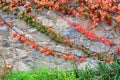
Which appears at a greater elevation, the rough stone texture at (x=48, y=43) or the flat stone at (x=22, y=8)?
the flat stone at (x=22, y=8)

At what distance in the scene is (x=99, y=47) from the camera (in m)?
6.23

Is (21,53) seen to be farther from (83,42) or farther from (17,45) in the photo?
(83,42)

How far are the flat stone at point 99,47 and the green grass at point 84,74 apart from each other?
21.0 inches

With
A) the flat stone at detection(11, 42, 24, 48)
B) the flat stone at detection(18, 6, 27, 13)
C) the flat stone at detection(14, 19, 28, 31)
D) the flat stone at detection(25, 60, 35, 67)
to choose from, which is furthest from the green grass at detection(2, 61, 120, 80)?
the flat stone at detection(18, 6, 27, 13)

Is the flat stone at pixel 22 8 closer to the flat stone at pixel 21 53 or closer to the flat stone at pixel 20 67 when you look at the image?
the flat stone at pixel 21 53

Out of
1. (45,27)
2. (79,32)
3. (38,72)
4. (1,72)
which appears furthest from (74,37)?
(1,72)

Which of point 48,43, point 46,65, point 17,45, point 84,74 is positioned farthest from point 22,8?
point 84,74

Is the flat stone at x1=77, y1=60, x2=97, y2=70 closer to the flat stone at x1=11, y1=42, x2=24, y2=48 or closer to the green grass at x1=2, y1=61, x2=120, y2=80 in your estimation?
the green grass at x1=2, y1=61, x2=120, y2=80

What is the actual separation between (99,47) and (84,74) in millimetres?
928

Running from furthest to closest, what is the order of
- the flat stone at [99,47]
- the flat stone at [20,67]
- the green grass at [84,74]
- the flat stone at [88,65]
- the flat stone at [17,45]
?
the flat stone at [17,45]
the flat stone at [20,67]
the flat stone at [99,47]
the flat stone at [88,65]
the green grass at [84,74]

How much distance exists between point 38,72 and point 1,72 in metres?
0.58

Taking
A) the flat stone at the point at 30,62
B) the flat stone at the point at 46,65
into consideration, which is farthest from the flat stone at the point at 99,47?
the flat stone at the point at 30,62

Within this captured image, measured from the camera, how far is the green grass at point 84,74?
5398 millimetres

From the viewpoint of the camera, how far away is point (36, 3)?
6.68 metres
